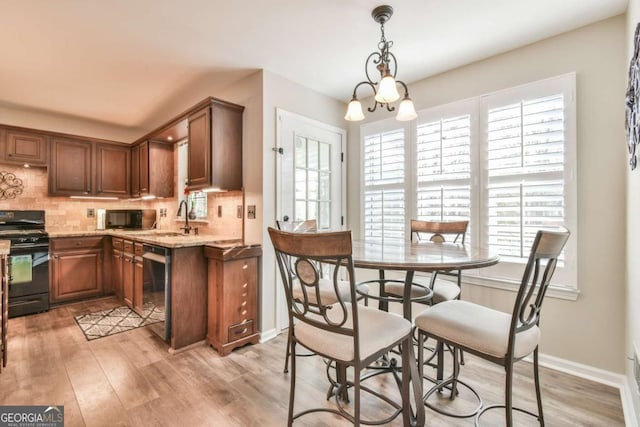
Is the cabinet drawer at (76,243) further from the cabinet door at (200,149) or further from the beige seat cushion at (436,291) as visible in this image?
the beige seat cushion at (436,291)

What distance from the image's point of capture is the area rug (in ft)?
8.87

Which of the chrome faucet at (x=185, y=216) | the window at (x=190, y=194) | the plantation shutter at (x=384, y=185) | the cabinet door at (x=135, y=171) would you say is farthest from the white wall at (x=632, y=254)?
the cabinet door at (x=135, y=171)

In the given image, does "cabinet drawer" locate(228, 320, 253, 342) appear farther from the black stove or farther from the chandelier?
the black stove

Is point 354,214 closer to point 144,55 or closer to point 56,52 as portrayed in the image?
point 144,55

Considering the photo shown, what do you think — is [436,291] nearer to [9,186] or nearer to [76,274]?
[76,274]

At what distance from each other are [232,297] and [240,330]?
0.31m

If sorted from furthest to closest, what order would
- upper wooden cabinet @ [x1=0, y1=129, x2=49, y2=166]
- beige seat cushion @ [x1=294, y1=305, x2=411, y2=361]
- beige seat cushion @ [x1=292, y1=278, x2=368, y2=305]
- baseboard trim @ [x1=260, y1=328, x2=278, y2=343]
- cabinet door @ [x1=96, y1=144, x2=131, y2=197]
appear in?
cabinet door @ [x1=96, y1=144, x2=131, y2=197]
upper wooden cabinet @ [x1=0, y1=129, x2=49, y2=166]
baseboard trim @ [x1=260, y1=328, x2=278, y2=343]
beige seat cushion @ [x1=292, y1=278, x2=368, y2=305]
beige seat cushion @ [x1=294, y1=305, x2=411, y2=361]

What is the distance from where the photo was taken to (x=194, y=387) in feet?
6.39

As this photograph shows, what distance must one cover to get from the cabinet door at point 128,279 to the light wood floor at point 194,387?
834 mm

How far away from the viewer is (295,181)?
307 centimetres

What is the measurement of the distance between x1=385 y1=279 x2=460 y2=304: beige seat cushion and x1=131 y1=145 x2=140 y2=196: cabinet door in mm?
3951

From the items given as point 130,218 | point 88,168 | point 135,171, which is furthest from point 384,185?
point 88,168

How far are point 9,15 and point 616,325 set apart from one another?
4745mm

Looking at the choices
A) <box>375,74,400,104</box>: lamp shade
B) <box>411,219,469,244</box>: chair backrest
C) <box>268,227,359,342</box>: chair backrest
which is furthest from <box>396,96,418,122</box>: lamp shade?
<box>268,227,359,342</box>: chair backrest
